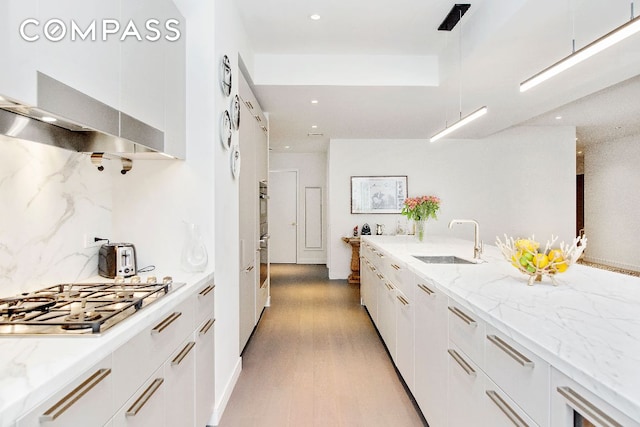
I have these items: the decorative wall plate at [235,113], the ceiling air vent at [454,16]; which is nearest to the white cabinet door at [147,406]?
the decorative wall plate at [235,113]

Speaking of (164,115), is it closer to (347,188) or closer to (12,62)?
(12,62)

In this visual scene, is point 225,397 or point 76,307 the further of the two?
point 225,397

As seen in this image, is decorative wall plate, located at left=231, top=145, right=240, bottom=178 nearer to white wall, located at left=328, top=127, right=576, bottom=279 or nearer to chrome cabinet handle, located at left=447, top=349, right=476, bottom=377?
chrome cabinet handle, located at left=447, top=349, right=476, bottom=377

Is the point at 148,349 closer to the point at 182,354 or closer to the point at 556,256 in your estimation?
the point at 182,354

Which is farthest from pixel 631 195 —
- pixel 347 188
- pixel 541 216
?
pixel 347 188

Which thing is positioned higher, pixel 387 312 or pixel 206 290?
pixel 206 290

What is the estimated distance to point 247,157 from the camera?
137 inches

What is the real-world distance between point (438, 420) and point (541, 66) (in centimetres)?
326

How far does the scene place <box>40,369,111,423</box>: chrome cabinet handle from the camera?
831 mm

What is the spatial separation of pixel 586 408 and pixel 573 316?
1.66 ft

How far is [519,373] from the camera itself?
1.15 metres

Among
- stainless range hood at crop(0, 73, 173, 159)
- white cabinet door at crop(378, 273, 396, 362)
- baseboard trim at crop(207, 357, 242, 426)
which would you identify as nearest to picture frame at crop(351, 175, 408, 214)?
white cabinet door at crop(378, 273, 396, 362)

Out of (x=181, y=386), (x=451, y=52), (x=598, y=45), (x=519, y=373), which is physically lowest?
(x=181, y=386)

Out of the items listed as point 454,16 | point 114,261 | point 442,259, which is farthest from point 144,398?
point 454,16
